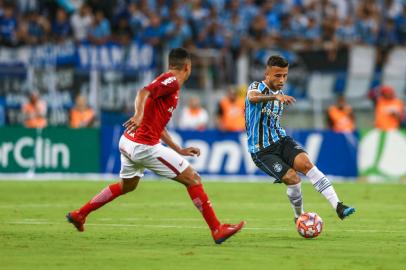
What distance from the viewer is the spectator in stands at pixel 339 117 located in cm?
2500

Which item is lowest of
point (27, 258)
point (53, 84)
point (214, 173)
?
point (214, 173)

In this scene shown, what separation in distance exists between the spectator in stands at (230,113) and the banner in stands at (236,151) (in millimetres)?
1401

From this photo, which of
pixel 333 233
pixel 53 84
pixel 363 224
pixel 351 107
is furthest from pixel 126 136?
pixel 351 107

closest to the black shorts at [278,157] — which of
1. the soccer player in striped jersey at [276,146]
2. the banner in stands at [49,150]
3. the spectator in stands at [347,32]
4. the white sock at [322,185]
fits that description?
the soccer player in striped jersey at [276,146]

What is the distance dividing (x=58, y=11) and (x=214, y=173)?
662 cm

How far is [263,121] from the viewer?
12.3 metres

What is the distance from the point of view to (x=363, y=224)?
13516 mm

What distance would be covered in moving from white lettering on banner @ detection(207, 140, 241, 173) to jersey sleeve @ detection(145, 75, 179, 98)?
42.4 feet

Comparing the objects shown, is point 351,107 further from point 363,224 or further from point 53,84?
point 363,224

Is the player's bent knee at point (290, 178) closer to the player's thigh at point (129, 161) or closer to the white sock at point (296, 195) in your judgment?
the white sock at point (296, 195)

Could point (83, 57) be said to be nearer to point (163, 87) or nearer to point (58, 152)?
point (58, 152)

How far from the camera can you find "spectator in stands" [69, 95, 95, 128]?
24766 mm

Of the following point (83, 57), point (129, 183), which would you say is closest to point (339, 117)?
point (83, 57)

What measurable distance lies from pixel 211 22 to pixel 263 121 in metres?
15.7
